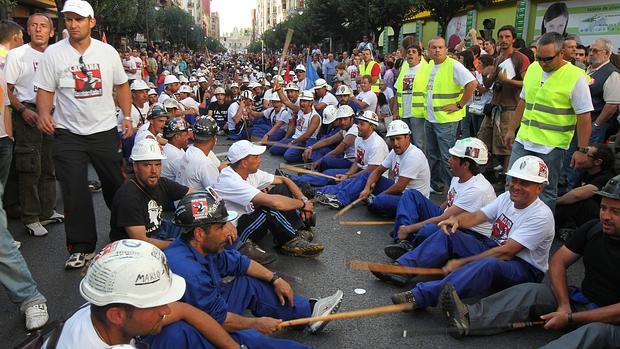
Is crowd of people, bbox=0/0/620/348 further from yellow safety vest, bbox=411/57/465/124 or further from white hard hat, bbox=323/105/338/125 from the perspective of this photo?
white hard hat, bbox=323/105/338/125

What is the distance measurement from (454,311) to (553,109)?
8.35 ft

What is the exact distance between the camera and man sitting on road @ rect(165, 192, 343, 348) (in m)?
3.02

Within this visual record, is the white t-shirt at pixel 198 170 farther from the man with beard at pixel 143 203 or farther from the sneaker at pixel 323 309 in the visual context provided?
the sneaker at pixel 323 309

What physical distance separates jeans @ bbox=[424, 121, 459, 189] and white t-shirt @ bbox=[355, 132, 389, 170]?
2.26ft

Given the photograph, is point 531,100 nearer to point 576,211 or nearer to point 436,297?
point 576,211

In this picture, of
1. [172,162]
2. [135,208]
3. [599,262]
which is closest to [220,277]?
[135,208]

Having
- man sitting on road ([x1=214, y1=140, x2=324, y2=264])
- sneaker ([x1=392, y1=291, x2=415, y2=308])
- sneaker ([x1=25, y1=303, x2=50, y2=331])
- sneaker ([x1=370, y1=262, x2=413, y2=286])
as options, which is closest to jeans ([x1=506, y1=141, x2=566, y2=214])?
sneaker ([x1=370, y1=262, x2=413, y2=286])

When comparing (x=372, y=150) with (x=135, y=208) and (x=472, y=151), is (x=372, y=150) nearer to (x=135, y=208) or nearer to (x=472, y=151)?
(x=472, y=151)

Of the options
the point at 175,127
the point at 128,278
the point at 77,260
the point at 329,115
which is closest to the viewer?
the point at 128,278

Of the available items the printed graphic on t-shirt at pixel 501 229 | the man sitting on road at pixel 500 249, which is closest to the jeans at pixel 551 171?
the printed graphic on t-shirt at pixel 501 229

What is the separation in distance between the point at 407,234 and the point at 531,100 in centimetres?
187

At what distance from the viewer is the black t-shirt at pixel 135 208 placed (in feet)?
13.8

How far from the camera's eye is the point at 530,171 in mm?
4160

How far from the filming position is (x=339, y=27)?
38188 millimetres
